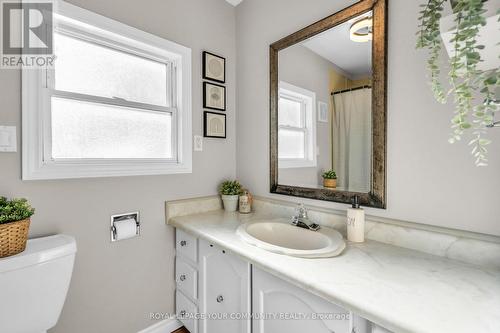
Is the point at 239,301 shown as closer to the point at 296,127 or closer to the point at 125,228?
the point at 125,228

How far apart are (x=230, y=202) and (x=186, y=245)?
0.42m

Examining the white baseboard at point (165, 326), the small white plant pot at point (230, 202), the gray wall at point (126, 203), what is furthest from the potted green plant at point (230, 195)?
the white baseboard at point (165, 326)

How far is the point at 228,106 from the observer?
6.02 feet

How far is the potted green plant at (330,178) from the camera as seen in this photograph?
50.4 inches

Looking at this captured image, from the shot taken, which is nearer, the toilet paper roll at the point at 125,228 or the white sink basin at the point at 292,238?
the white sink basin at the point at 292,238

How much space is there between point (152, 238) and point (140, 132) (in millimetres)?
676

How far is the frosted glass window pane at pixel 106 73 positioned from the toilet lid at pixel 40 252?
750mm

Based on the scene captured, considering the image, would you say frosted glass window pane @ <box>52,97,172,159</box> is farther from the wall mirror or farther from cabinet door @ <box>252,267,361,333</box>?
cabinet door @ <box>252,267,361,333</box>

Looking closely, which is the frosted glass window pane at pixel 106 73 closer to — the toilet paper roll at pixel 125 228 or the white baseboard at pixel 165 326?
the toilet paper roll at pixel 125 228

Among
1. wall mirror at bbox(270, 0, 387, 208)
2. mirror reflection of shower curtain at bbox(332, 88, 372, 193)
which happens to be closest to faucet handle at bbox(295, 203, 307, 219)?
wall mirror at bbox(270, 0, 387, 208)

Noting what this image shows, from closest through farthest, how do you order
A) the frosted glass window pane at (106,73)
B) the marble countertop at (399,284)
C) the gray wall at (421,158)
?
→ the marble countertop at (399,284)
the gray wall at (421,158)
the frosted glass window pane at (106,73)

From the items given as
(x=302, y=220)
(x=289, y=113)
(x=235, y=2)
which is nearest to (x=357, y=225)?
(x=302, y=220)

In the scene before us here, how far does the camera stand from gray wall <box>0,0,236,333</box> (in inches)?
43.9

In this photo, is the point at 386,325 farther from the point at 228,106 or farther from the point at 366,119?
the point at 228,106
